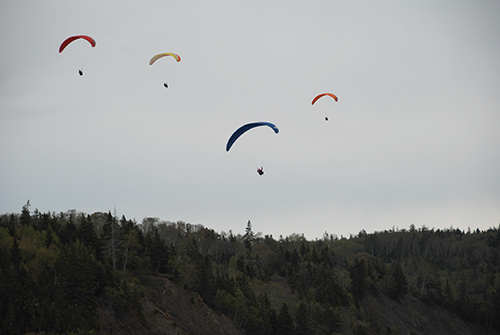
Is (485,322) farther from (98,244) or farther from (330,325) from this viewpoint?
(98,244)

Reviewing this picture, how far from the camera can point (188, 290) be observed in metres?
70.2

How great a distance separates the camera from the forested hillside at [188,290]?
48.2 meters

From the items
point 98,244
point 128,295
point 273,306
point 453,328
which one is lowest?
point 453,328

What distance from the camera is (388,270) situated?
142m

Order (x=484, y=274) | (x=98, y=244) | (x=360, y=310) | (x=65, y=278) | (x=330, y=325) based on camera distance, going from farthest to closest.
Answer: (x=484, y=274)
(x=360, y=310)
(x=330, y=325)
(x=98, y=244)
(x=65, y=278)

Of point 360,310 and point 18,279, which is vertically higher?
point 18,279

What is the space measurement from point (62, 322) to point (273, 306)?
190 ft

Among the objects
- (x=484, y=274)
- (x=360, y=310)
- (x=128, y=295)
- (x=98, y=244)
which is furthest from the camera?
(x=484, y=274)

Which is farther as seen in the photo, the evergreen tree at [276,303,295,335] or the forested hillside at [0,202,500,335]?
the evergreen tree at [276,303,295,335]

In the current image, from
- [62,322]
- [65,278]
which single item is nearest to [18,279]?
[65,278]

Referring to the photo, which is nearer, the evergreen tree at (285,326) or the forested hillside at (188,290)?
the forested hillside at (188,290)

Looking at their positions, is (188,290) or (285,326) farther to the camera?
(285,326)

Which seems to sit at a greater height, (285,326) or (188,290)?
(188,290)

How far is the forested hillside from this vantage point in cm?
4822
